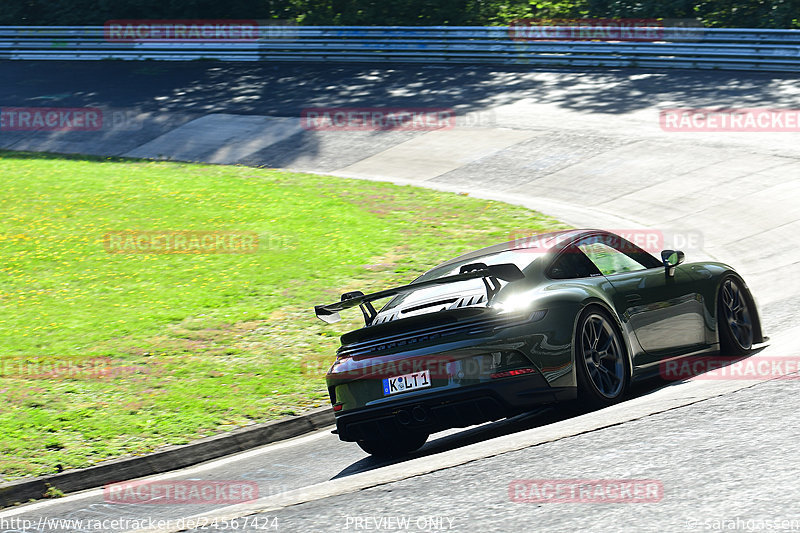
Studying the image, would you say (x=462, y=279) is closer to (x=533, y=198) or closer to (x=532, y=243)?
(x=532, y=243)

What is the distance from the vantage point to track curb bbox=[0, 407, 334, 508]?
743 centimetres

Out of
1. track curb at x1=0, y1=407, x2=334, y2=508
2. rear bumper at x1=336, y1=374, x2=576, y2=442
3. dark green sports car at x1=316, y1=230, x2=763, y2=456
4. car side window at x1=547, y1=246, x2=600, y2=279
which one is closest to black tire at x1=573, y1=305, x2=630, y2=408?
dark green sports car at x1=316, y1=230, x2=763, y2=456

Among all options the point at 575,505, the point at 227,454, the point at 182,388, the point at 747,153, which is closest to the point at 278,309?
the point at 182,388

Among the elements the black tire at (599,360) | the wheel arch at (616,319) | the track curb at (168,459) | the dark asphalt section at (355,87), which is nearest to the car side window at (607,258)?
the wheel arch at (616,319)

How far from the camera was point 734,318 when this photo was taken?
28.0ft

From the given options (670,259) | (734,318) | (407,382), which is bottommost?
(734,318)

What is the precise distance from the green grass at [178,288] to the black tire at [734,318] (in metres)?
3.42

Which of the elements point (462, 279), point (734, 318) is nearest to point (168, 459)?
point (462, 279)

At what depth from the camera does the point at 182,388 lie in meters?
9.38

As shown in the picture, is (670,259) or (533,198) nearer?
(670,259)

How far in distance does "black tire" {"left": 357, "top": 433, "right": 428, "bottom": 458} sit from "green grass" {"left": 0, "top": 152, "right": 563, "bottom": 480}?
60.8 inches

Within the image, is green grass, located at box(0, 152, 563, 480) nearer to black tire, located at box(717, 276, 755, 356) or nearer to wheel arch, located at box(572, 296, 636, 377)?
wheel arch, located at box(572, 296, 636, 377)

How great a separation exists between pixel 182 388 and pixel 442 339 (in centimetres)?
357

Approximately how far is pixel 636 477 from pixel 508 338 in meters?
1.62
